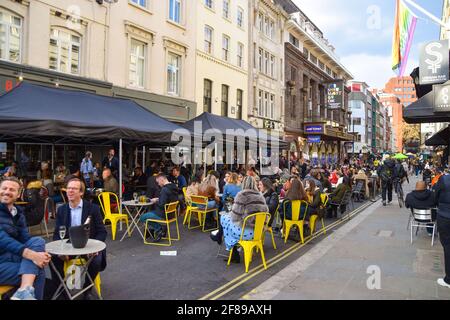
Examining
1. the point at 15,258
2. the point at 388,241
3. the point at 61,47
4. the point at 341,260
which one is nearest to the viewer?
the point at 15,258

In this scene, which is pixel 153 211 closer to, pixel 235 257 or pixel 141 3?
pixel 235 257

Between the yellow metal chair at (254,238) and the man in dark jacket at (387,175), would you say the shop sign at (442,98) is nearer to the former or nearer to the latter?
the yellow metal chair at (254,238)

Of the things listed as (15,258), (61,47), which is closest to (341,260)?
(15,258)

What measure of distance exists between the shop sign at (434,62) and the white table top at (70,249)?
834 cm

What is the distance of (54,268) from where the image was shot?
4379mm

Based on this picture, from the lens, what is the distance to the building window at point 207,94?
2167 cm

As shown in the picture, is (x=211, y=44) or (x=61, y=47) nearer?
(x=61, y=47)

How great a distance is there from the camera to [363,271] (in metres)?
6.16

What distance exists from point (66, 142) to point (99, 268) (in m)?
9.30

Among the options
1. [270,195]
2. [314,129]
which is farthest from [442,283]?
[314,129]

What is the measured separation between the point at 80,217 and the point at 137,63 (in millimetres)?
13366

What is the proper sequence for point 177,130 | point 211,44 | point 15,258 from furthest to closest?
1. point 211,44
2. point 177,130
3. point 15,258

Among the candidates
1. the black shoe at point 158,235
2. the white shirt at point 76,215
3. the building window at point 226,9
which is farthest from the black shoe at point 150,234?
the building window at point 226,9
